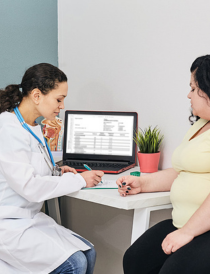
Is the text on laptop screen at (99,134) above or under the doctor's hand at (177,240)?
above

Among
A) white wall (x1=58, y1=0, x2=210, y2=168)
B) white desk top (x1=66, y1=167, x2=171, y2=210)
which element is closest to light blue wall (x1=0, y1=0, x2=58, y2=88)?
white wall (x1=58, y1=0, x2=210, y2=168)

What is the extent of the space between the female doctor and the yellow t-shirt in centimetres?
38

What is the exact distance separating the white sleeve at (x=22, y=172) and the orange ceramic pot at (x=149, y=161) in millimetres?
459

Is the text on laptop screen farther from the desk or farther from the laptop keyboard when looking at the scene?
Answer: the desk

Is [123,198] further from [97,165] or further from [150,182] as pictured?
[97,165]

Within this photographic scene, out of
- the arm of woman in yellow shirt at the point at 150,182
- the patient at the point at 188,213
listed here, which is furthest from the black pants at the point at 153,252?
the arm of woman in yellow shirt at the point at 150,182

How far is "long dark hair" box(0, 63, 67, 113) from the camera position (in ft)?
4.82

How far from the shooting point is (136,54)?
1915 mm

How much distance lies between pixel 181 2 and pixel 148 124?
2.07 ft

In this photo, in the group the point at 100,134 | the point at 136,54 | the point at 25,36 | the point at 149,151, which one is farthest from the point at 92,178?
the point at 25,36

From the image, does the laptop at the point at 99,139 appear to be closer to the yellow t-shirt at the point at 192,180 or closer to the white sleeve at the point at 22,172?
the white sleeve at the point at 22,172

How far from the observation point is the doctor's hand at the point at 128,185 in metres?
1.33

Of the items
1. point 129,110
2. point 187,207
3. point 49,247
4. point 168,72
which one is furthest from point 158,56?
point 49,247

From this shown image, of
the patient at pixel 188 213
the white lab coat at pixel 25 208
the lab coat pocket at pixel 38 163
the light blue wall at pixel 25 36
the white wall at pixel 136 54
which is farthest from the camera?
the light blue wall at pixel 25 36
